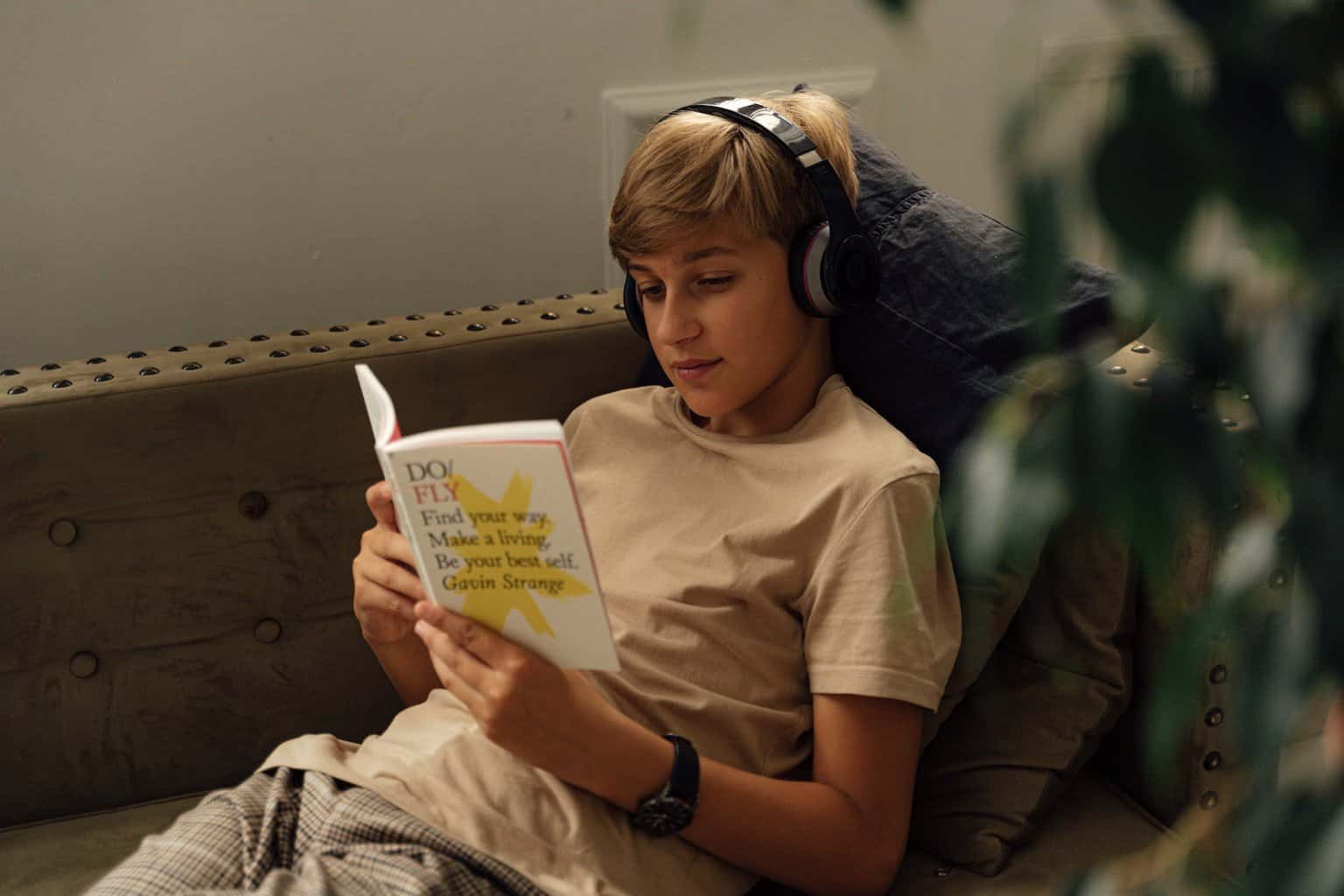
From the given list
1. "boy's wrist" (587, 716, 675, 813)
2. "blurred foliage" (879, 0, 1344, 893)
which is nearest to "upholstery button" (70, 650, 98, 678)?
"boy's wrist" (587, 716, 675, 813)

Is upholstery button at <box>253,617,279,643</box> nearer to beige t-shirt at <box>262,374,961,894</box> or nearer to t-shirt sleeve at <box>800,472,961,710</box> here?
beige t-shirt at <box>262,374,961,894</box>

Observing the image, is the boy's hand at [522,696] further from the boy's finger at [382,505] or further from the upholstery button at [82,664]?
the upholstery button at [82,664]

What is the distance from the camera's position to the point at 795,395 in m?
1.28

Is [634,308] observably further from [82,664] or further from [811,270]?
[82,664]

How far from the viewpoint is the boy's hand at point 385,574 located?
1.18 metres

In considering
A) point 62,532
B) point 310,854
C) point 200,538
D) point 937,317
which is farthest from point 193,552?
point 937,317

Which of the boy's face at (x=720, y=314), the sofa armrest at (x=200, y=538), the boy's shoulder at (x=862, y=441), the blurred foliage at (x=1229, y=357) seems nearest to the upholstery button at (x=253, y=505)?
the sofa armrest at (x=200, y=538)

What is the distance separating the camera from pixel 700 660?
3.89 feet

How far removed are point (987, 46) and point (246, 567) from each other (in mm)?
1310

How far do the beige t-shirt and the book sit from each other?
6.4 inches

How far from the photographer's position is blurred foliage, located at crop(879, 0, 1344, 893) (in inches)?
13.6

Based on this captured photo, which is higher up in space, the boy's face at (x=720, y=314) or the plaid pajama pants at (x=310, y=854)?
the boy's face at (x=720, y=314)

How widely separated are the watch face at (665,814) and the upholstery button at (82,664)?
633mm

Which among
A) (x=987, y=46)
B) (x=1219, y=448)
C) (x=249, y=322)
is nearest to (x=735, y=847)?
(x=1219, y=448)
